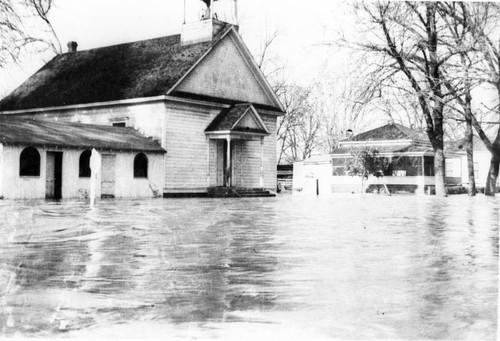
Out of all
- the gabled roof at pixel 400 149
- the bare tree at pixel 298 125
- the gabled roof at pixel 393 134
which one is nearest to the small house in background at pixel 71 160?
the gabled roof at pixel 400 149

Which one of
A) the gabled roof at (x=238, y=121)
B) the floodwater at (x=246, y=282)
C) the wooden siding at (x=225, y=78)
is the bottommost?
the floodwater at (x=246, y=282)

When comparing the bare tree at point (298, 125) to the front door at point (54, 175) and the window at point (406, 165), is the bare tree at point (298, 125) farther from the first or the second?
the front door at point (54, 175)

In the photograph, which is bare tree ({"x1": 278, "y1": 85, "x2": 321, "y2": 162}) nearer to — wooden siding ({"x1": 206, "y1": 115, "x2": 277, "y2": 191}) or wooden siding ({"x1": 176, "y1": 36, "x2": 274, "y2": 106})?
wooden siding ({"x1": 206, "y1": 115, "x2": 277, "y2": 191})

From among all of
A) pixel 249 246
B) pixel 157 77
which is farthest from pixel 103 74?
pixel 249 246

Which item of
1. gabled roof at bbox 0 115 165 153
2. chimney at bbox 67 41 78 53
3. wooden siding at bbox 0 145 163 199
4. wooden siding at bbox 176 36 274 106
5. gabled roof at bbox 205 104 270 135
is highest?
chimney at bbox 67 41 78 53

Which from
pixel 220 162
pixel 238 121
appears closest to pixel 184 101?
pixel 238 121

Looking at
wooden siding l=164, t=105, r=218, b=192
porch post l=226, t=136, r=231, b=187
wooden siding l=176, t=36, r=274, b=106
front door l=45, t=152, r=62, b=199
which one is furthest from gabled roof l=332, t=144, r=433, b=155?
front door l=45, t=152, r=62, b=199

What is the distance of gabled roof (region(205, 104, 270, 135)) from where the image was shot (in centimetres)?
2584

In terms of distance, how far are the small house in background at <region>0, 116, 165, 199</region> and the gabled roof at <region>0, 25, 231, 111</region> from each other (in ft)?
7.10

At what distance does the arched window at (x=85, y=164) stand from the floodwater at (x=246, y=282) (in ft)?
34.6

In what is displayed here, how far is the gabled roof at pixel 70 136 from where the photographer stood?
19.9m

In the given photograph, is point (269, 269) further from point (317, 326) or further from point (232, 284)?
point (317, 326)

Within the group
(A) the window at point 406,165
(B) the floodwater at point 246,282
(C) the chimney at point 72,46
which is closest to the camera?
(B) the floodwater at point 246,282

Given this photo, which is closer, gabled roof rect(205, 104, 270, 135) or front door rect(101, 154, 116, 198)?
front door rect(101, 154, 116, 198)
